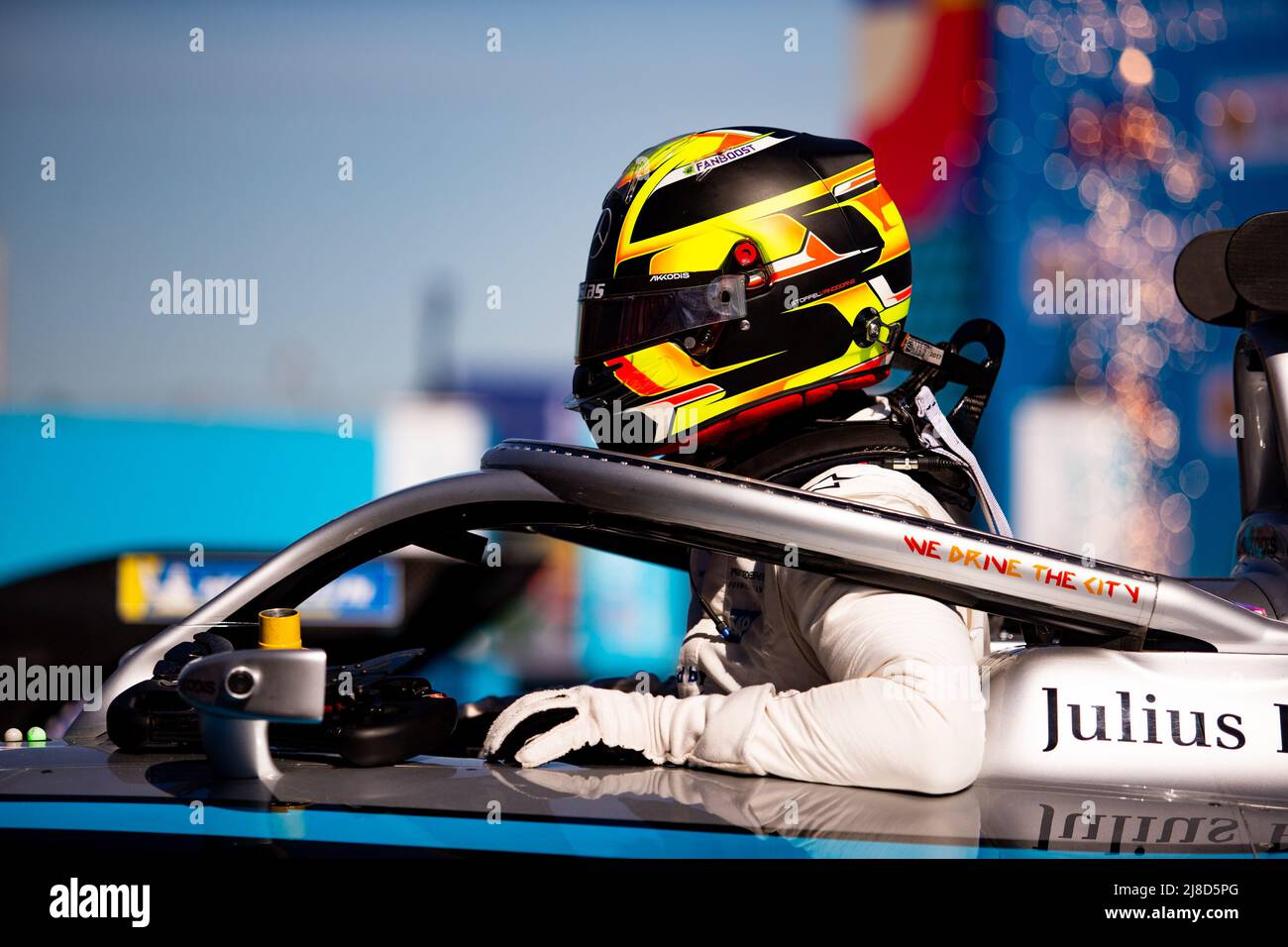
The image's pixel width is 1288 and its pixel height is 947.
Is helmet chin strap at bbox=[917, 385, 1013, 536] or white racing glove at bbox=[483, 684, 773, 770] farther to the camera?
helmet chin strap at bbox=[917, 385, 1013, 536]

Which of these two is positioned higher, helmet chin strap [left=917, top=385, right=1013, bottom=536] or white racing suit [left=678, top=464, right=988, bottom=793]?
helmet chin strap [left=917, top=385, right=1013, bottom=536]

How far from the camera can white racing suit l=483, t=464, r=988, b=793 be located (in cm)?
143

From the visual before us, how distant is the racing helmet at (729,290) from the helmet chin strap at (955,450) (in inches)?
5.0

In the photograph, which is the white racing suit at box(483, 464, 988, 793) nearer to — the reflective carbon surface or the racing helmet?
the reflective carbon surface

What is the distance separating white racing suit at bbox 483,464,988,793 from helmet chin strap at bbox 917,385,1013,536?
15 centimetres

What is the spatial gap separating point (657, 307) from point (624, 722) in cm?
68

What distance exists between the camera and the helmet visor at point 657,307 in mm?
1812

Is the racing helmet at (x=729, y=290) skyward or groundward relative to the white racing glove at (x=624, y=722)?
skyward

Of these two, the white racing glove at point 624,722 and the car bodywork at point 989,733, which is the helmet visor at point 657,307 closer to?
the car bodywork at point 989,733

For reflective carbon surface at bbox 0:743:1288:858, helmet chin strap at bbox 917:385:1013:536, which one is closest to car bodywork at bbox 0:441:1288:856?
reflective carbon surface at bbox 0:743:1288:858

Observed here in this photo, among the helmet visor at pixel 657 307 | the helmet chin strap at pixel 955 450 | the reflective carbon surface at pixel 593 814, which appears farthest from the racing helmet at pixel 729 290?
the reflective carbon surface at pixel 593 814

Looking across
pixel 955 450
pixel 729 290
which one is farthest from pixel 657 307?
pixel 955 450

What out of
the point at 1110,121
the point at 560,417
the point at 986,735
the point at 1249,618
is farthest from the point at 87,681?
the point at 1110,121

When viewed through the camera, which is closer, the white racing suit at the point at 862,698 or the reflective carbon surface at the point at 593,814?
the reflective carbon surface at the point at 593,814
